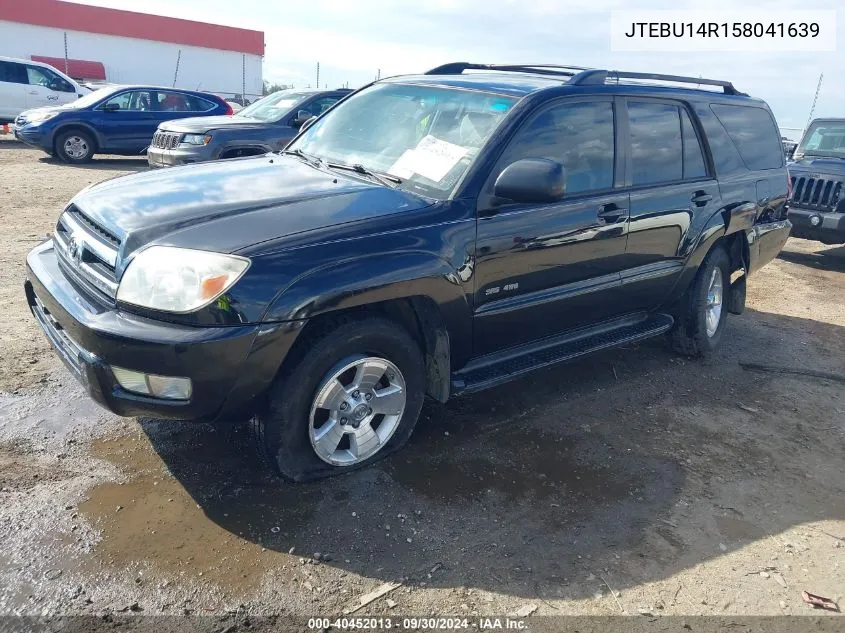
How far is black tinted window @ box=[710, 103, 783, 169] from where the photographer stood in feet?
17.0

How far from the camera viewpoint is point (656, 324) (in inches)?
189

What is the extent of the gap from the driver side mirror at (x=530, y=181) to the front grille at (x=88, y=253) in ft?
5.83

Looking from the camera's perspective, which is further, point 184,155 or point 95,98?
point 95,98

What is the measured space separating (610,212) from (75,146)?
12047 millimetres

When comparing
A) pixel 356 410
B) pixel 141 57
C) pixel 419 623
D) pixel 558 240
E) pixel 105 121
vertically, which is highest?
pixel 141 57

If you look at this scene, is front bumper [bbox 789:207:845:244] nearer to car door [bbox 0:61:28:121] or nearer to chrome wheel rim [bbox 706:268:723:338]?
chrome wheel rim [bbox 706:268:723:338]

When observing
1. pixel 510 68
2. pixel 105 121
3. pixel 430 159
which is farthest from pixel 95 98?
pixel 430 159

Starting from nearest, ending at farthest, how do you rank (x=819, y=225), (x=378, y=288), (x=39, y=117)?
(x=378, y=288)
(x=819, y=225)
(x=39, y=117)

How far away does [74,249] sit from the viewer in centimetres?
324

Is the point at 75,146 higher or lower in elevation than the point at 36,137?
lower

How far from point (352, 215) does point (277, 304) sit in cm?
61

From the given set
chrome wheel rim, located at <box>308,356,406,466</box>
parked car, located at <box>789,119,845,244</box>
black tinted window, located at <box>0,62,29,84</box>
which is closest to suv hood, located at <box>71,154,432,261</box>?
chrome wheel rim, located at <box>308,356,406,466</box>

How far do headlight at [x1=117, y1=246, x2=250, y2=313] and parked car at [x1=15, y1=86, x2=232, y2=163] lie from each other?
463 inches

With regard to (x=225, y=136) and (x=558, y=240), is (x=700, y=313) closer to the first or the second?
(x=558, y=240)
